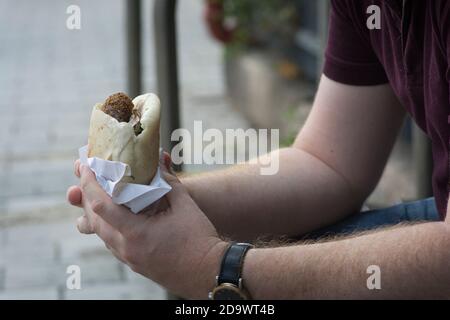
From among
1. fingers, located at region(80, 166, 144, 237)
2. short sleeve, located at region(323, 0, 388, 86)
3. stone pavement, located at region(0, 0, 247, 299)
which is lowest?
stone pavement, located at region(0, 0, 247, 299)

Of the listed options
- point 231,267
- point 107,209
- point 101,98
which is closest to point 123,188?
point 107,209

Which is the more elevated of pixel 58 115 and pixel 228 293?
pixel 228 293

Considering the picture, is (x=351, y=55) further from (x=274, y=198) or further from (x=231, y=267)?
(x=231, y=267)

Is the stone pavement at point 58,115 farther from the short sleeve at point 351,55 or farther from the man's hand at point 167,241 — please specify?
the man's hand at point 167,241

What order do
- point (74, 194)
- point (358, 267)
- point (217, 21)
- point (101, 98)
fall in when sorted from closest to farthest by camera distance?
point (358, 267), point (74, 194), point (217, 21), point (101, 98)

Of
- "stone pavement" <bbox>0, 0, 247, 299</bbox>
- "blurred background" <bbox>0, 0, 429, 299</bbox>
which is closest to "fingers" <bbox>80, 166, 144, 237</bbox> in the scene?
"blurred background" <bbox>0, 0, 429, 299</bbox>

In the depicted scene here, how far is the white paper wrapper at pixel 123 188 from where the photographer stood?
179 centimetres

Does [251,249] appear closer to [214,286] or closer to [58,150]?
[214,286]

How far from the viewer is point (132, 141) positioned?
179cm

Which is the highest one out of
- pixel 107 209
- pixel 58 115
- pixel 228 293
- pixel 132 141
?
pixel 132 141

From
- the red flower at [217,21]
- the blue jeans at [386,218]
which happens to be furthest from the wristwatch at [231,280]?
the red flower at [217,21]

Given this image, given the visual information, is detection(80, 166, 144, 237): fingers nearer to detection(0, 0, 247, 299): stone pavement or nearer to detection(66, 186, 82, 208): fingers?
detection(66, 186, 82, 208): fingers

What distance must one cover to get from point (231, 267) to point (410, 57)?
62 cm

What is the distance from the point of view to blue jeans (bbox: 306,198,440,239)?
2266 mm
